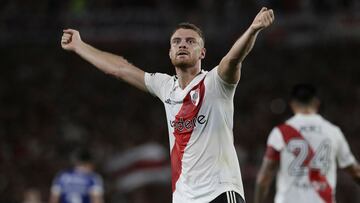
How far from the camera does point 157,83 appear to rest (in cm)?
591

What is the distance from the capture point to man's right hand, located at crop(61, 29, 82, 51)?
6.19 meters

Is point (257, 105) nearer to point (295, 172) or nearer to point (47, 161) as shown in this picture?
point (47, 161)

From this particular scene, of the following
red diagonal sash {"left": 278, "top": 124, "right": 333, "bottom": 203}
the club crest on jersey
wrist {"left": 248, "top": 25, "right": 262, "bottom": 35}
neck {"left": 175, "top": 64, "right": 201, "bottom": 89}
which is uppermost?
wrist {"left": 248, "top": 25, "right": 262, "bottom": 35}

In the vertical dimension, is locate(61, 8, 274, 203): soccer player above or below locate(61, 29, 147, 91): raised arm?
below

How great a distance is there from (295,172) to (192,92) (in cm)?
253

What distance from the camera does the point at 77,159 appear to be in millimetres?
12031

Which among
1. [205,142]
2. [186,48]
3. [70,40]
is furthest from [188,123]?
[70,40]

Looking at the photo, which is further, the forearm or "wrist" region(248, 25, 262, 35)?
the forearm

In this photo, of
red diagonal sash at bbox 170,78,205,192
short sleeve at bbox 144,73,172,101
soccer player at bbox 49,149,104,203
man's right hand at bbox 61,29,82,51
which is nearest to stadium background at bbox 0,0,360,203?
soccer player at bbox 49,149,104,203

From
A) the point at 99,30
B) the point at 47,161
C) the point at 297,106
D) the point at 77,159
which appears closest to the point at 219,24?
the point at 99,30

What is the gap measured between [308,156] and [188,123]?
245 cm

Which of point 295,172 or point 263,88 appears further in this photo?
point 263,88

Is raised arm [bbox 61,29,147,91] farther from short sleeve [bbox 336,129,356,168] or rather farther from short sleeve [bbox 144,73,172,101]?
short sleeve [bbox 336,129,356,168]

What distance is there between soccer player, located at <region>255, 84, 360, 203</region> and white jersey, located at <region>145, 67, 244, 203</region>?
2.29m
